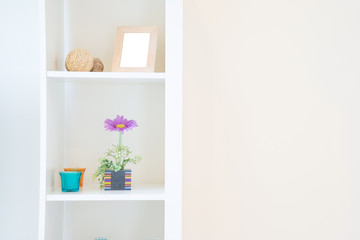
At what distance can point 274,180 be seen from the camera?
204 cm

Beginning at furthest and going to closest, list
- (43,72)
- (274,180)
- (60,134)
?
(274,180), (60,134), (43,72)

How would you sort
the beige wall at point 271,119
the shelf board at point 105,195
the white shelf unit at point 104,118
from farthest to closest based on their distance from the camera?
the beige wall at point 271,119, the white shelf unit at point 104,118, the shelf board at point 105,195

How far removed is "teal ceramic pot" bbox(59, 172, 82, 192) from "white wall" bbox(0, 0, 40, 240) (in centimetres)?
29

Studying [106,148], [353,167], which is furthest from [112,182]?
[353,167]

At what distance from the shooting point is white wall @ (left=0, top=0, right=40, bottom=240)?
1.84 metres

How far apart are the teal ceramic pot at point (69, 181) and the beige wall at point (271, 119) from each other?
533 mm

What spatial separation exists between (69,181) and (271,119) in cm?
93

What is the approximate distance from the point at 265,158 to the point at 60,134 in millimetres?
888

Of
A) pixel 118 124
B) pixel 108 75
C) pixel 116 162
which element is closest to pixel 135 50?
pixel 108 75

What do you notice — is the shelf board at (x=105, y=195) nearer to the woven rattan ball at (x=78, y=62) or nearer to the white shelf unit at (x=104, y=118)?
the white shelf unit at (x=104, y=118)

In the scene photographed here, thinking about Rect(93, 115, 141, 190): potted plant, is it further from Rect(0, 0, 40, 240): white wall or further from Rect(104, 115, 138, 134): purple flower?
Rect(0, 0, 40, 240): white wall

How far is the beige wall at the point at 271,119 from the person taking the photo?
198cm

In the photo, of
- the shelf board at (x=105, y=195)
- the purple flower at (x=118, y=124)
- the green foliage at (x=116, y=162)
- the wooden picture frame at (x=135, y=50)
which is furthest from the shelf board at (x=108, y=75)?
the shelf board at (x=105, y=195)

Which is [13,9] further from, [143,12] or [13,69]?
[143,12]
